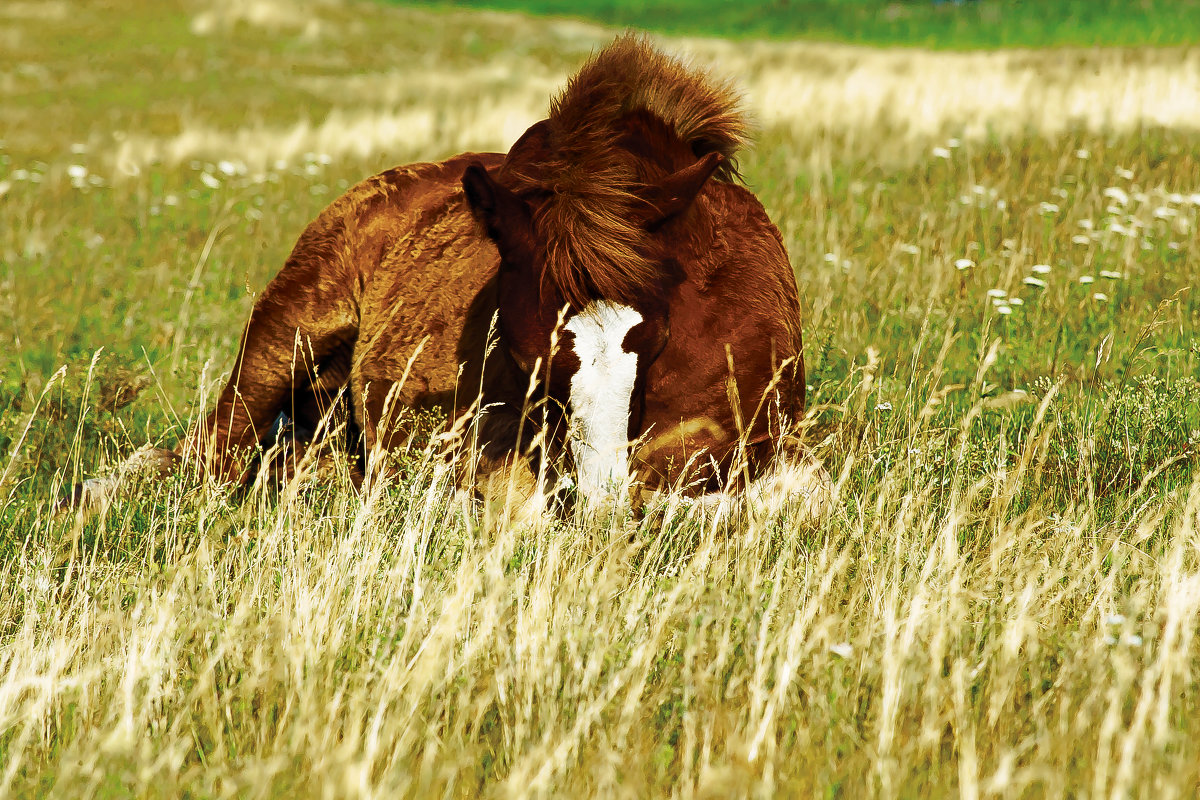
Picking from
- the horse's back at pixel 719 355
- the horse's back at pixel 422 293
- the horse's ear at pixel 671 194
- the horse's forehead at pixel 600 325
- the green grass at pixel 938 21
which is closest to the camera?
the horse's forehead at pixel 600 325

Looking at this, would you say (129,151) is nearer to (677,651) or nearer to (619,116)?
(619,116)

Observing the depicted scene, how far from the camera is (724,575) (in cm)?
306

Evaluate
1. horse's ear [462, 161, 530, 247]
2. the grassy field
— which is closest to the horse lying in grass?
horse's ear [462, 161, 530, 247]

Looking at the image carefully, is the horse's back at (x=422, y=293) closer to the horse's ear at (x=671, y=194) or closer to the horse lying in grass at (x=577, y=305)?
the horse lying in grass at (x=577, y=305)

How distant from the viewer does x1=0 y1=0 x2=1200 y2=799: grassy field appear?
7.61ft

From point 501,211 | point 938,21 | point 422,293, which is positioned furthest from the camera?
point 938,21

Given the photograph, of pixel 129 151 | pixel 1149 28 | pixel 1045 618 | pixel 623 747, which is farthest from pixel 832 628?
pixel 1149 28

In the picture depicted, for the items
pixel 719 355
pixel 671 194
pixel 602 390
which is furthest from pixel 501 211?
pixel 719 355

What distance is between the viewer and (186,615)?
3.02 metres

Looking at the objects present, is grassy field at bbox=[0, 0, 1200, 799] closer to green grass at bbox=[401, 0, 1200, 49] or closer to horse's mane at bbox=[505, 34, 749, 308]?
horse's mane at bbox=[505, 34, 749, 308]

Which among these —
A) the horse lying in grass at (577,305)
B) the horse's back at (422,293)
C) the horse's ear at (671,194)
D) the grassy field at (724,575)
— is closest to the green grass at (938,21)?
the grassy field at (724,575)

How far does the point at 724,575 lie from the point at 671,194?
1.31 m

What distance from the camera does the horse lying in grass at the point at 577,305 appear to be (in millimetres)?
3244

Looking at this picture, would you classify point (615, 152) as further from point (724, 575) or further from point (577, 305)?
point (724, 575)
